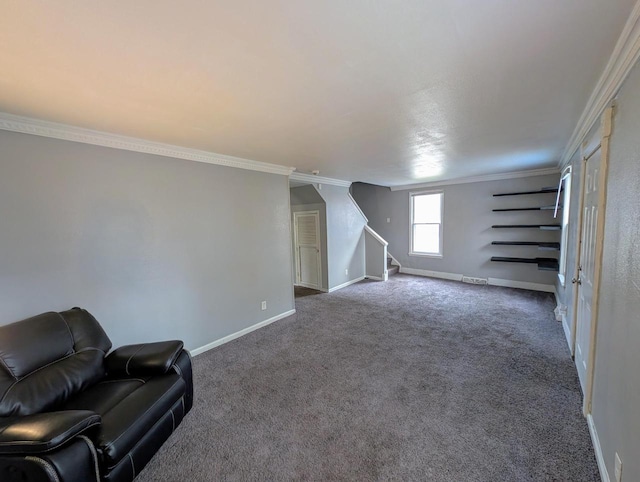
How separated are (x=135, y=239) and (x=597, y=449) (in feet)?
12.8

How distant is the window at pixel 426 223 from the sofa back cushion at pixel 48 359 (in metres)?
6.36

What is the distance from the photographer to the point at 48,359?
72.4 inches

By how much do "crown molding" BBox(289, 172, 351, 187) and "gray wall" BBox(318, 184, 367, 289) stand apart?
88 millimetres

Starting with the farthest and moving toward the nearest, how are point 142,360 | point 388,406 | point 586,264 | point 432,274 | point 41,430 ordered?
point 432,274, point 586,264, point 388,406, point 142,360, point 41,430

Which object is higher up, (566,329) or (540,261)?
(540,261)

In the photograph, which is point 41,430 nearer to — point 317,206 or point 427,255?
point 317,206

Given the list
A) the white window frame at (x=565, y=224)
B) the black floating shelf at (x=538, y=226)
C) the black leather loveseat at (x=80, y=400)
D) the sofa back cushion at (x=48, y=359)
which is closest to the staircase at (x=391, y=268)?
the black floating shelf at (x=538, y=226)

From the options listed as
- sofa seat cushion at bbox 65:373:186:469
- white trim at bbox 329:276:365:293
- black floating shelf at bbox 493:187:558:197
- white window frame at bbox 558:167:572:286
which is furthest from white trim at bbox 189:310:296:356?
black floating shelf at bbox 493:187:558:197

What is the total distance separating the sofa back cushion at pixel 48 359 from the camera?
5.28 ft

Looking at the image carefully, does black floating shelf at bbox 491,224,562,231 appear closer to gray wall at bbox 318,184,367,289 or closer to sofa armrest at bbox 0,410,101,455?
gray wall at bbox 318,184,367,289

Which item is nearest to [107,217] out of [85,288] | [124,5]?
[85,288]

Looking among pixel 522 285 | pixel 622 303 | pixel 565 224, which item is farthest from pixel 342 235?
pixel 622 303

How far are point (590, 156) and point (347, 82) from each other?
7.45 ft

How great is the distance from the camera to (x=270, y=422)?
6.88 ft
